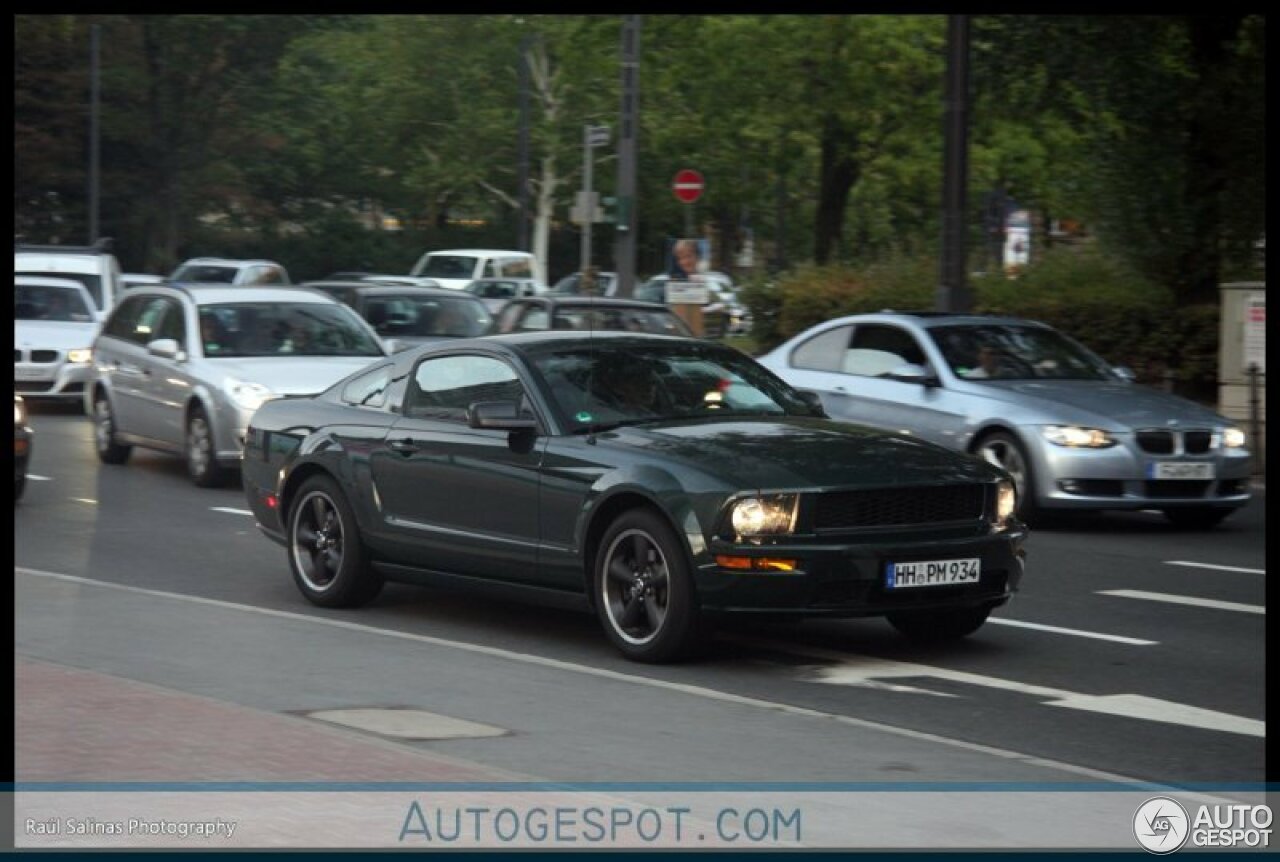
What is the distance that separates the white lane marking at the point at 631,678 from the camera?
7398 mm

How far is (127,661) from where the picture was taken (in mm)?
9492

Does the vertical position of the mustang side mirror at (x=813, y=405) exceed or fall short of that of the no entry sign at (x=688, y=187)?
it falls short

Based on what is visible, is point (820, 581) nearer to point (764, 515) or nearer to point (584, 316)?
point (764, 515)

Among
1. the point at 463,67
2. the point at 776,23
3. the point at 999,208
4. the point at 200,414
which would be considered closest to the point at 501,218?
the point at 463,67

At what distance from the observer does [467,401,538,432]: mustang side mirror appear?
33.0ft

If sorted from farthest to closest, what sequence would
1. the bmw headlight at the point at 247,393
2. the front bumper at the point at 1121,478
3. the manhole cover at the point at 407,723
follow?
the bmw headlight at the point at 247,393, the front bumper at the point at 1121,478, the manhole cover at the point at 407,723

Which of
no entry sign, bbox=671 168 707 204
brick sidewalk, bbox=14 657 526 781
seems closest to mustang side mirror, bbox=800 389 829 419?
brick sidewalk, bbox=14 657 526 781

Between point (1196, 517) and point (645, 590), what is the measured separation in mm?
7093

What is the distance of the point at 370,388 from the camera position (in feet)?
37.5

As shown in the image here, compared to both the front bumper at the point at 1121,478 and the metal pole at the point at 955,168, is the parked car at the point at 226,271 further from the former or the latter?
the front bumper at the point at 1121,478

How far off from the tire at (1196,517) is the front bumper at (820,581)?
6404mm

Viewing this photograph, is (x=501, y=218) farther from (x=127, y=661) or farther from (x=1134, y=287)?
(x=127, y=661)

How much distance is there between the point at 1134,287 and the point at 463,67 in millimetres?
38311

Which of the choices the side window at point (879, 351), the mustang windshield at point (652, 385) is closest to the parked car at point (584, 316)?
the side window at point (879, 351)
